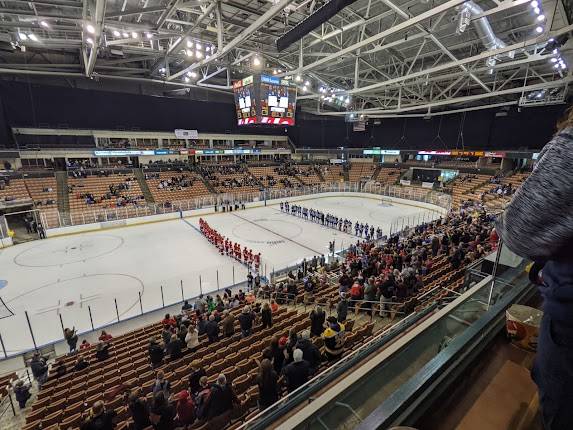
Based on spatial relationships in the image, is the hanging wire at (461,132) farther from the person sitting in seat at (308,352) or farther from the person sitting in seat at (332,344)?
the person sitting in seat at (308,352)

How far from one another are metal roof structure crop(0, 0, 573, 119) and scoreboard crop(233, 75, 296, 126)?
1.44m

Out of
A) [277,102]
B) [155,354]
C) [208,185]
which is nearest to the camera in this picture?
[155,354]

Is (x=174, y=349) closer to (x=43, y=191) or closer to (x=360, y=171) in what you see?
(x=43, y=191)

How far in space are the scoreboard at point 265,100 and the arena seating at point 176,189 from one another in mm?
11604

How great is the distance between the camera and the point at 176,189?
2838 centimetres

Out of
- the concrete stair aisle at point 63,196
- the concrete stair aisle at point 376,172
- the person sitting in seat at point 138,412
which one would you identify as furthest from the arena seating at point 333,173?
the person sitting in seat at point 138,412

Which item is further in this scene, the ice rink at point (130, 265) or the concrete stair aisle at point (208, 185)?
the concrete stair aisle at point (208, 185)

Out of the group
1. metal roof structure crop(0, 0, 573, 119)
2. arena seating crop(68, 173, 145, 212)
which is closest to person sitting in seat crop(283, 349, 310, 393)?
metal roof structure crop(0, 0, 573, 119)

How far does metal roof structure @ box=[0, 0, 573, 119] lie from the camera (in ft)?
Result: 40.1

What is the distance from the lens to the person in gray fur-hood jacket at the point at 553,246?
0.79 m

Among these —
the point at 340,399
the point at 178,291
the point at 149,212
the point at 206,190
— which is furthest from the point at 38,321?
the point at 206,190

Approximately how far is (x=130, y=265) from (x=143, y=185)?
1534 cm

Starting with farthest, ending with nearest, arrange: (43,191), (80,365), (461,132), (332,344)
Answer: (461,132) → (43,191) → (80,365) → (332,344)

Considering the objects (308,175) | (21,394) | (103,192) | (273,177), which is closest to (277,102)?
(21,394)
